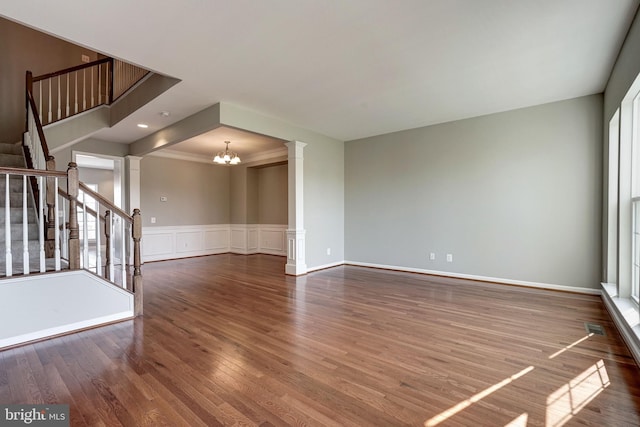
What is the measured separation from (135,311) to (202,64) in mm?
2781

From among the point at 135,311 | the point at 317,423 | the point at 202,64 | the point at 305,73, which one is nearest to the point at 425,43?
the point at 305,73

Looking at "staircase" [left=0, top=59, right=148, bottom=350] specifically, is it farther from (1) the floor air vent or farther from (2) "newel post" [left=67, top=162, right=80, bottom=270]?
(1) the floor air vent

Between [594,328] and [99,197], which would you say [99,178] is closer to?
[99,197]

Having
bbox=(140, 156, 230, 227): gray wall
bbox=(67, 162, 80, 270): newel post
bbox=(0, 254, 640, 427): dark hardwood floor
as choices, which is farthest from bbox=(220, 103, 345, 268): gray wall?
bbox=(140, 156, 230, 227): gray wall

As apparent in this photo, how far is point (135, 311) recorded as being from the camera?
127 inches

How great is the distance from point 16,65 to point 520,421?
846 centimetres

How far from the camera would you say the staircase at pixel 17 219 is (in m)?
3.10

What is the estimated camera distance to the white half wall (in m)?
2.51

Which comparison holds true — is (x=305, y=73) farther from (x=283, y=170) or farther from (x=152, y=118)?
(x=283, y=170)

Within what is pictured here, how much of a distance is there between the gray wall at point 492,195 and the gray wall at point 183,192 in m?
4.20

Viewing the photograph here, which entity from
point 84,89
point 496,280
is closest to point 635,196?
point 496,280

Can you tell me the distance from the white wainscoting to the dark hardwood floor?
12.0 feet

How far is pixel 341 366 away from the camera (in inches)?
86.7

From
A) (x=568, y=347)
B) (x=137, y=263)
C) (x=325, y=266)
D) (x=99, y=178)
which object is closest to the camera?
(x=568, y=347)
